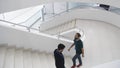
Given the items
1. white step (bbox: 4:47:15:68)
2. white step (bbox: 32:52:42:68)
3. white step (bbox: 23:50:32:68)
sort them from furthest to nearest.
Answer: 1. white step (bbox: 32:52:42:68)
2. white step (bbox: 23:50:32:68)
3. white step (bbox: 4:47:15:68)

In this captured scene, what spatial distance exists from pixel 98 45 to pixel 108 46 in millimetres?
468

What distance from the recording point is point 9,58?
514 centimetres

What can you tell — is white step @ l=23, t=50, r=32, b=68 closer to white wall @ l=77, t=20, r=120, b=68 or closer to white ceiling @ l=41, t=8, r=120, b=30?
white wall @ l=77, t=20, r=120, b=68

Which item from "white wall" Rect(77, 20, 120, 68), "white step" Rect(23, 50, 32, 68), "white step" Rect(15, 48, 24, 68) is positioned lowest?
"white wall" Rect(77, 20, 120, 68)

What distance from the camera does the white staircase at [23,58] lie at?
16.4 feet

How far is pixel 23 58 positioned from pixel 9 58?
57 cm

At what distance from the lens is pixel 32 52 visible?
637cm

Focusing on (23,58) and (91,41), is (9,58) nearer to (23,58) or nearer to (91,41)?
(23,58)

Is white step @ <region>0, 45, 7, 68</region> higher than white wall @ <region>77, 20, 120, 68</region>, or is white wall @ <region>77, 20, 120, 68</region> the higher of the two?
white step @ <region>0, 45, 7, 68</region>

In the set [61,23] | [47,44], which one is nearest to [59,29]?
[61,23]

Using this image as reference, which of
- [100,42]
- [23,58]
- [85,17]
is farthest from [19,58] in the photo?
[85,17]

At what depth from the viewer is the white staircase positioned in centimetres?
499

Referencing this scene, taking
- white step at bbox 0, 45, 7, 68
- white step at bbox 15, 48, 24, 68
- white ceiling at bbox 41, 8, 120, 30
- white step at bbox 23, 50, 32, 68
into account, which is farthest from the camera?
white ceiling at bbox 41, 8, 120, 30

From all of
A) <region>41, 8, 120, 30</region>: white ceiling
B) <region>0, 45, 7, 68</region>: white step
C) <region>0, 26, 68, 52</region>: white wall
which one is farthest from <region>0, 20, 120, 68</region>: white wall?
<region>41, 8, 120, 30</region>: white ceiling
